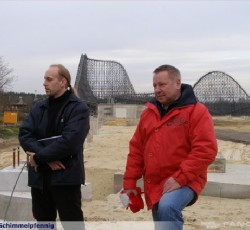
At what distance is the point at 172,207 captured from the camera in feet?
8.16

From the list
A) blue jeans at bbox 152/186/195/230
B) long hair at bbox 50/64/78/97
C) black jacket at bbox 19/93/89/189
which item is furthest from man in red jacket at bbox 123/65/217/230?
long hair at bbox 50/64/78/97

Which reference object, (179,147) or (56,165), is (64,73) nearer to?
(56,165)

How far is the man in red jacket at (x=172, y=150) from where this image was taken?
2.54m

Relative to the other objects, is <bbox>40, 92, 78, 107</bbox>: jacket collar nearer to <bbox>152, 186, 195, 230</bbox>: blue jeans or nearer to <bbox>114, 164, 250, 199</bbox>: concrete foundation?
<bbox>152, 186, 195, 230</bbox>: blue jeans

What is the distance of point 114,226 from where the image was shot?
418 cm

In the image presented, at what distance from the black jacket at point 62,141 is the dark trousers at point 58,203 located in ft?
0.20

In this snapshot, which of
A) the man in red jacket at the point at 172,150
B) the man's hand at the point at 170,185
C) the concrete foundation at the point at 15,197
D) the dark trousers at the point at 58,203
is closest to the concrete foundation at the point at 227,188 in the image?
the concrete foundation at the point at 15,197

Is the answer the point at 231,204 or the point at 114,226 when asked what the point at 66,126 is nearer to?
the point at 114,226

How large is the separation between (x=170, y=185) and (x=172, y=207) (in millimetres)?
141

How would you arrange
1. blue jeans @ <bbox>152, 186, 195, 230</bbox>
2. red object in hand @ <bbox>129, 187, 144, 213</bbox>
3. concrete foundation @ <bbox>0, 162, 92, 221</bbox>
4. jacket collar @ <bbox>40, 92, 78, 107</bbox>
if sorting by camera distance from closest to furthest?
blue jeans @ <bbox>152, 186, 195, 230</bbox> → red object in hand @ <bbox>129, 187, 144, 213</bbox> → jacket collar @ <bbox>40, 92, 78, 107</bbox> → concrete foundation @ <bbox>0, 162, 92, 221</bbox>

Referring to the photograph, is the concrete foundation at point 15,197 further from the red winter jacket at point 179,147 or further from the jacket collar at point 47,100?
the red winter jacket at point 179,147

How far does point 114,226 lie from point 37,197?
1.31 metres

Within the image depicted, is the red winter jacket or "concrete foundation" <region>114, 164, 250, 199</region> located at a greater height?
the red winter jacket

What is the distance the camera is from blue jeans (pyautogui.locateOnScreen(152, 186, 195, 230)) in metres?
2.50
